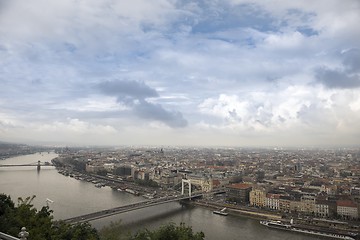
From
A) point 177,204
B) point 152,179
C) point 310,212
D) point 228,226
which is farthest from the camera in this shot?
point 152,179

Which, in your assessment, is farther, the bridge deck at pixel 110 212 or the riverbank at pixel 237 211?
the riverbank at pixel 237 211

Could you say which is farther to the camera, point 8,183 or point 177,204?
point 8,183

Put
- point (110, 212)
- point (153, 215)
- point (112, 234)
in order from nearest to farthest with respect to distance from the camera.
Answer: point (112, 234), point (110, 212), point (153, 215)

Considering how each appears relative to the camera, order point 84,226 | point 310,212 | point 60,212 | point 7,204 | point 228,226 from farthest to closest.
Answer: point 310,212 < point 60,212 < point 228,226 < point 7,204 < point 84,226

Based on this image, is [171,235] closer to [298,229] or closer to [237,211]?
[298,229]

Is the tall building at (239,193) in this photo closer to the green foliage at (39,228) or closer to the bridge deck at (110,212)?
the bridge deck at (110,212)

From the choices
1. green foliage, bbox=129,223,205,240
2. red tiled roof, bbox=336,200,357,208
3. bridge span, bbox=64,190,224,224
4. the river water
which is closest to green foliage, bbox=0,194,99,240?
green foliage, bbox=129,223,205,240

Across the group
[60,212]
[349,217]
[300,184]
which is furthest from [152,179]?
[349,217]

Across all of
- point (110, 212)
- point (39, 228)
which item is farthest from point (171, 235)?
point (110, 212)

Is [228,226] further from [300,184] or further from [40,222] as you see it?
[300,184]

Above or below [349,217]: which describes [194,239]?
above

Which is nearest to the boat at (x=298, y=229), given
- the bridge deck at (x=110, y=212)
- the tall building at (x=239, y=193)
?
the tall building at (x=239, y=193)
